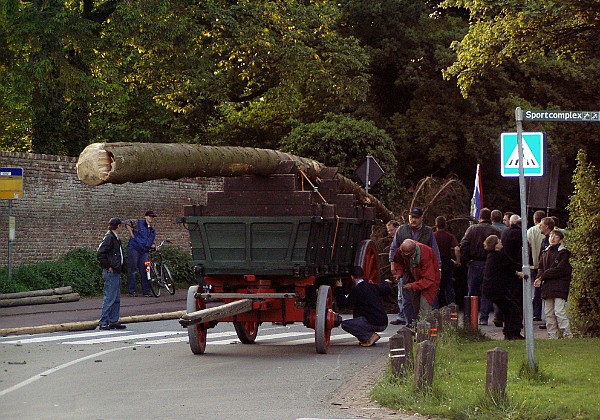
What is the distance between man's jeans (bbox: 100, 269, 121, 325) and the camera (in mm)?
20672

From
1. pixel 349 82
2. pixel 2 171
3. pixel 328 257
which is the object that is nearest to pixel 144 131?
pixel 349 82

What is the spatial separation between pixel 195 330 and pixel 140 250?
13587 mm

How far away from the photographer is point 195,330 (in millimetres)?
16125

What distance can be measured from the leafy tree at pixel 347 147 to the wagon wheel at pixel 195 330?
1951cm

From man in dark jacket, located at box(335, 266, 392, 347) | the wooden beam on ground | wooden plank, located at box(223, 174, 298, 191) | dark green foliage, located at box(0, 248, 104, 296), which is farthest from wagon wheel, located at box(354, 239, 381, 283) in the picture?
dark green foliage, located at box(0, 248, 104, 296)

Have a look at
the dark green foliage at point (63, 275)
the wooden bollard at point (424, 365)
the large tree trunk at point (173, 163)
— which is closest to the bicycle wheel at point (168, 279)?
the dark green foliage at point (63, 275)

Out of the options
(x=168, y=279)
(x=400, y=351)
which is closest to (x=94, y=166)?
(x=400, y=351)

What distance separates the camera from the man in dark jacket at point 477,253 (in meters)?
21.3

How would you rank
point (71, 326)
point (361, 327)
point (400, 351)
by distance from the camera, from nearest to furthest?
point (400, 351) < point (361, 327) < point (71, 326)

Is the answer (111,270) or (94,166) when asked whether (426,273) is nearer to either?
(111,270)

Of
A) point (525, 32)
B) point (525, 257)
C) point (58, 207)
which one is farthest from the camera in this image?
point (58, 207)

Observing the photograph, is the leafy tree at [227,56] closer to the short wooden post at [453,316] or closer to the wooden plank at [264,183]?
the wooden plank at [264,183]

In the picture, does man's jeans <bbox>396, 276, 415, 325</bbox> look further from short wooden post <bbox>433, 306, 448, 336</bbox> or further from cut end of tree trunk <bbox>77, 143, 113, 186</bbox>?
cut end of tree trunk <bbox>77, 143, 113, 186</bbox>

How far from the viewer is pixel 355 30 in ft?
139
